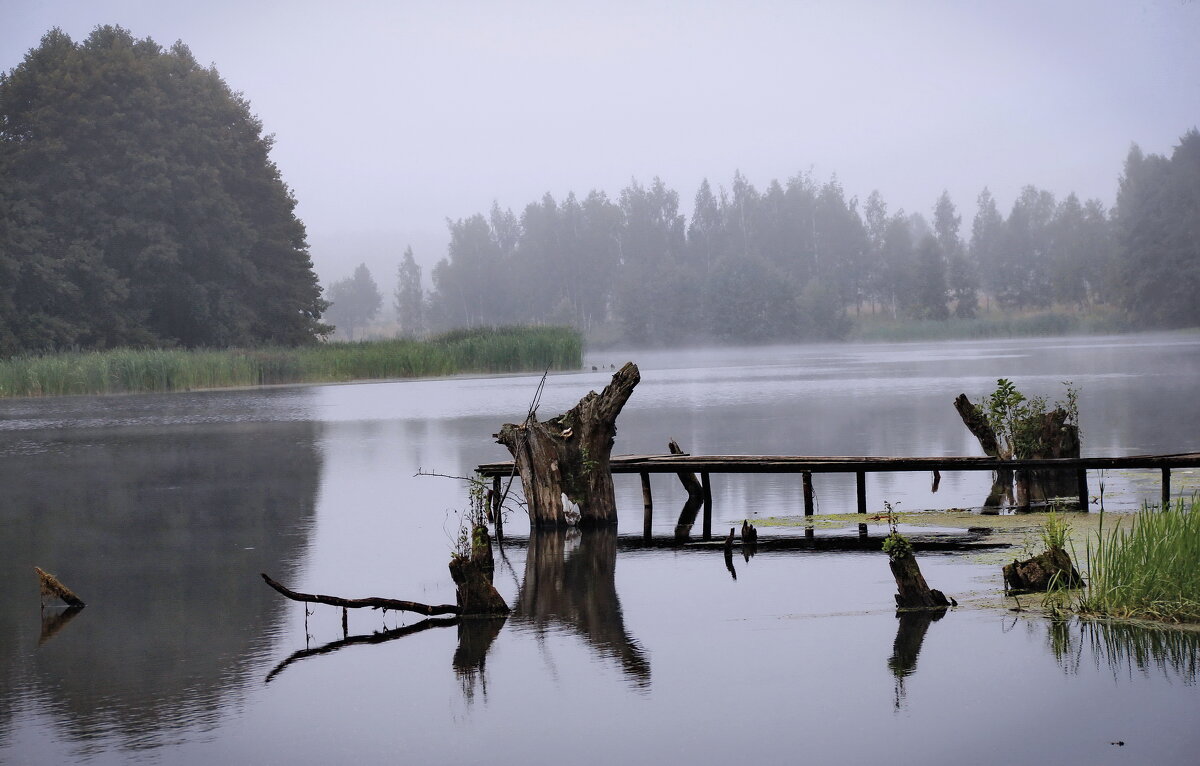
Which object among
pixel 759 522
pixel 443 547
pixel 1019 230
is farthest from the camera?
pixel 1019 230

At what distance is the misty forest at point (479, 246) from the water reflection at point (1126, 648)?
166ft

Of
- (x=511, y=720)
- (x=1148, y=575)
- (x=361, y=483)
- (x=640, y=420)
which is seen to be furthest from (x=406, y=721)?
(x=640, y=420)

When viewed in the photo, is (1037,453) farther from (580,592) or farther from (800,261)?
(800,261)

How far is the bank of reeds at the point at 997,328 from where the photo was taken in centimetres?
9456

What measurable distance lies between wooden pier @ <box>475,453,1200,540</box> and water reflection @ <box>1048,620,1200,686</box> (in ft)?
14.3

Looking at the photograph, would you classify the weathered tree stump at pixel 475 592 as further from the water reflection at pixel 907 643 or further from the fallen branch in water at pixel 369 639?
the water reflection at pixel 907 643

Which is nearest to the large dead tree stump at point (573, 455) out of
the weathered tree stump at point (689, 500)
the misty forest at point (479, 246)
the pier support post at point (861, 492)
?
the weathered tree stump at point (689, 500)

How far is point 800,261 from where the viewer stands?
135375 mm

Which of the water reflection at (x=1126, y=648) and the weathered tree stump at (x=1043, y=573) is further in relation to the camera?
the weathered tree stump at (x=1043, y=573)

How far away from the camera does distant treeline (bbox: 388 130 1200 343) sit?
294ft

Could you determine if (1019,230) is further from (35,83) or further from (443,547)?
(443,547)

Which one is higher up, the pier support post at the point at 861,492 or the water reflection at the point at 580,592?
the pier support post at the point at 861,492

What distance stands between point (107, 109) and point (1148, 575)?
5899 cm

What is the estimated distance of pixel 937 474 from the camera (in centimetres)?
1485
